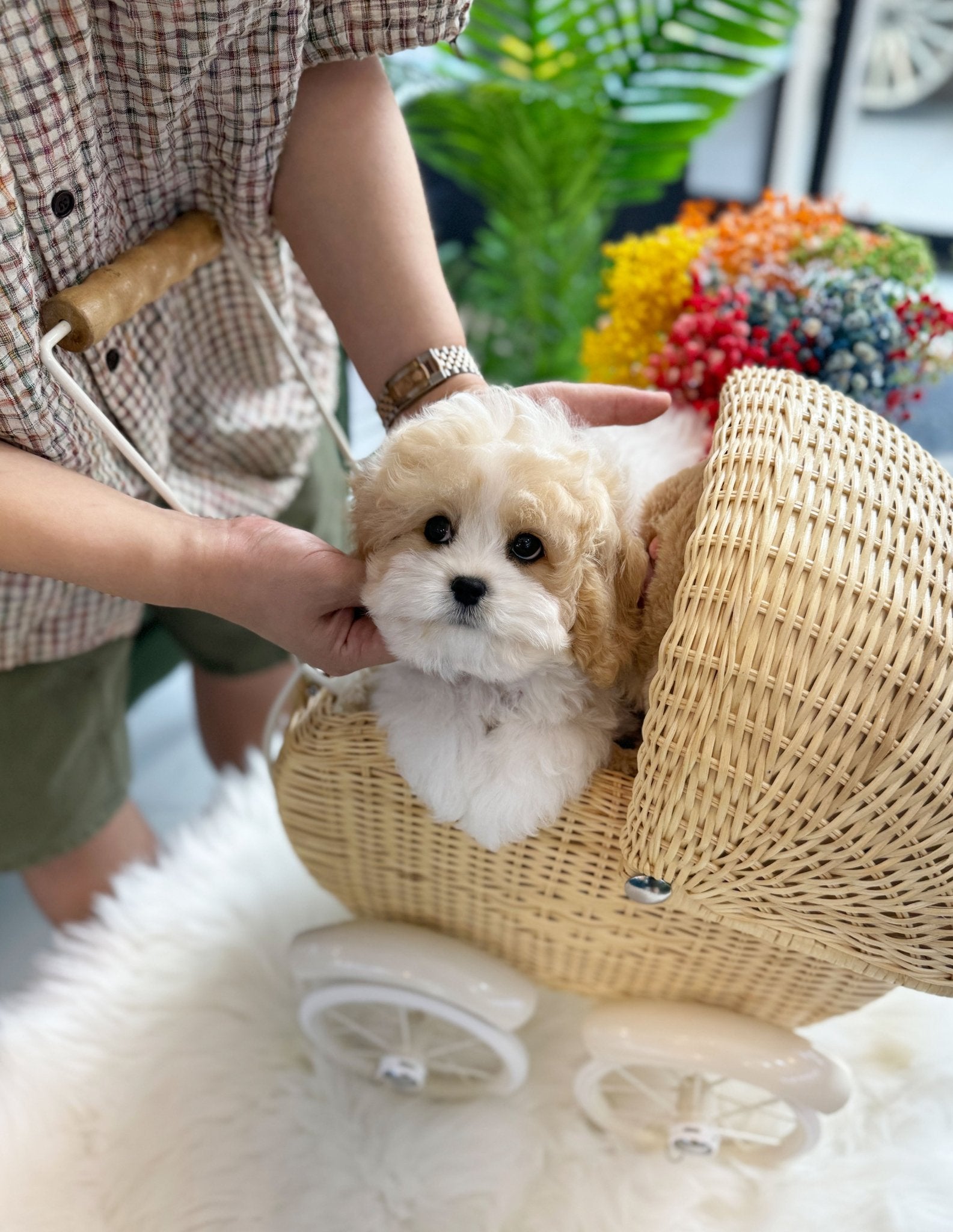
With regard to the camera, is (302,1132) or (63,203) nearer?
(63,203)

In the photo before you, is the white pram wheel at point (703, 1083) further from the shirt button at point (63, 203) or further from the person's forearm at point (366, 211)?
the shirt button at point (63, 203)

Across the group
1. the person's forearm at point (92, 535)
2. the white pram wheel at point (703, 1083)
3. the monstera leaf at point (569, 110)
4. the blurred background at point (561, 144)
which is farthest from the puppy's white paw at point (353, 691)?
the monstera leaf at point (569, 110)

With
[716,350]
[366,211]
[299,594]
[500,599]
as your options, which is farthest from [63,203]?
[716,350]

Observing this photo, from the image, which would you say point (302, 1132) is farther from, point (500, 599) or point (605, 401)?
point (605, 401)

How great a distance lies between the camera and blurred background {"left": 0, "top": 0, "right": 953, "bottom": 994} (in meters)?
1.61

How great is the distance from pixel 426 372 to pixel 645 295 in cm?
39

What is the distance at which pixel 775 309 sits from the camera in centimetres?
103

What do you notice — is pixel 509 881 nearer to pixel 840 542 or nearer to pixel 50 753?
pixel 840 542

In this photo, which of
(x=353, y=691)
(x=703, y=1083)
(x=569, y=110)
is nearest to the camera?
(x=353, y=691)

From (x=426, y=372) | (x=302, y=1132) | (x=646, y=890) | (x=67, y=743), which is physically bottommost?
(x=302, y=1132)

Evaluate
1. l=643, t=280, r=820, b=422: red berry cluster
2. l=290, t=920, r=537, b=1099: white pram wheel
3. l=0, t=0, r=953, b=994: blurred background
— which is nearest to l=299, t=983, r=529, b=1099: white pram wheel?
l=290, t=920, r=537, b=1099: white pram wheel

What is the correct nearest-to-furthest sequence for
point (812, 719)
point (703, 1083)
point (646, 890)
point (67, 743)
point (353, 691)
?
point (812, 719) < point (646, 890) < point (353, 691) < point (703, 1083) < point (67, 743)

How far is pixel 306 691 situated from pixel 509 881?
9.9 inches

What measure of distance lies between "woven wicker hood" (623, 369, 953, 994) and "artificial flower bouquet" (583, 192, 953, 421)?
0.37 metres
